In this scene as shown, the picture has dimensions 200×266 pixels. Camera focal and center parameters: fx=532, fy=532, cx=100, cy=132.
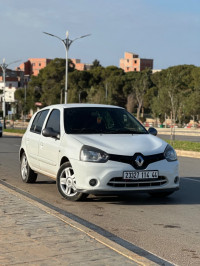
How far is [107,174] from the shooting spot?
7980 millimetres

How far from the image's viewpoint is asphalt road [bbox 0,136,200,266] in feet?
18.7

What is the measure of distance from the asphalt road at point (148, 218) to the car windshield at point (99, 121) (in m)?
1.16

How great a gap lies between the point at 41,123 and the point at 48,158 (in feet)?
3.77

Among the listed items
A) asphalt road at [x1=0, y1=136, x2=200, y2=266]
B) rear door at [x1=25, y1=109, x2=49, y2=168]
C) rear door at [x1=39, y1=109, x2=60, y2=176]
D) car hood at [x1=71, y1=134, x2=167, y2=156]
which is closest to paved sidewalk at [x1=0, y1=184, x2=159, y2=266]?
asphalt road at [x1=0, y1=136, x2=200, y2=266]

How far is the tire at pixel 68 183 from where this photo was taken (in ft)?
27.9

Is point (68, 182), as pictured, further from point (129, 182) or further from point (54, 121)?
point (54, 121)

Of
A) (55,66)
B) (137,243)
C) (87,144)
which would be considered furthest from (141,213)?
(55,66)

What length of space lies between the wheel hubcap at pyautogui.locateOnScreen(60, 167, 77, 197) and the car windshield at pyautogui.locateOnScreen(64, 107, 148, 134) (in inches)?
29.4

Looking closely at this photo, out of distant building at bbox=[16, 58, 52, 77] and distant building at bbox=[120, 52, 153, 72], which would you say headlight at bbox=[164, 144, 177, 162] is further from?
distant building at bbox=[16, 58, 52, 77]

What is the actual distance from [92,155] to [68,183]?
0.78m

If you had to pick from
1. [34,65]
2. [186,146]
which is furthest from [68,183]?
[34,65]

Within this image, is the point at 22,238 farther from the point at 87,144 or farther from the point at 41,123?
the point at 41,123

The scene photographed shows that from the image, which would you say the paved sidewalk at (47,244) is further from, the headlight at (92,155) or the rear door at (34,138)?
the rear door at (34,138)

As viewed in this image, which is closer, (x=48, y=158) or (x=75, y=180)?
(x=75, y=180)
